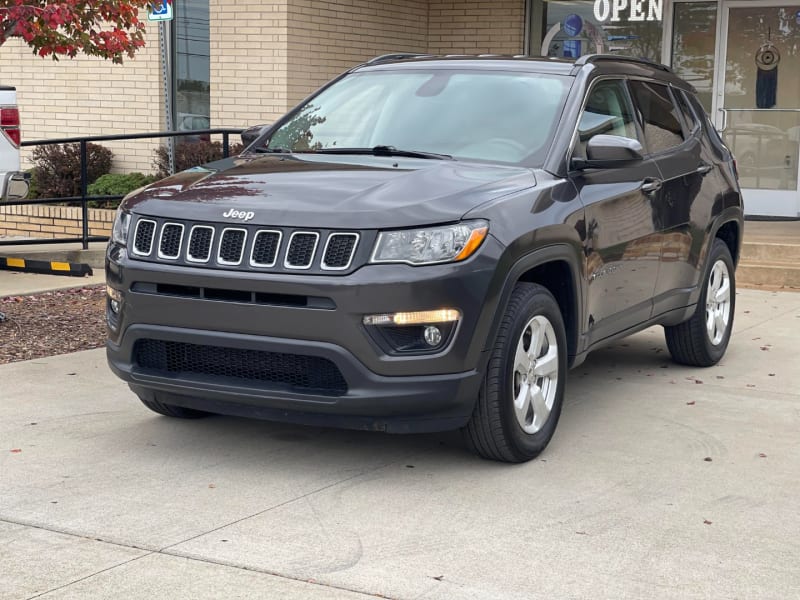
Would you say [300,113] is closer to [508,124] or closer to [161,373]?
[508,124]

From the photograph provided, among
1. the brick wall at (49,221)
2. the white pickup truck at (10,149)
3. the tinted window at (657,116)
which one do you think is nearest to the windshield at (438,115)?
the tinted window at (657,116)

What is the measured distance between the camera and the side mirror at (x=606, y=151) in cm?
573

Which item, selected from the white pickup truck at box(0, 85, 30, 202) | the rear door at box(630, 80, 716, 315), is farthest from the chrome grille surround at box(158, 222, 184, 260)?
the white pickup truck at box(0, 85, 30, 202)

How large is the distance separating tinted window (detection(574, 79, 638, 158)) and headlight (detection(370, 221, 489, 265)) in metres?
1.20

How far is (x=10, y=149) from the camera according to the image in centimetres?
941

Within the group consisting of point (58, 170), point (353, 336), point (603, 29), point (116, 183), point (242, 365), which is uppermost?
point (603, 29)

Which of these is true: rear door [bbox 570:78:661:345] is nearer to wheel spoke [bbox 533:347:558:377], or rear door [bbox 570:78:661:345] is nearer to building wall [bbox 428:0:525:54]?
wheel spoke [bbox 533:347:558:377]

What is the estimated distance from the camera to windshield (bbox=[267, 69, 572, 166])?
19.4ft

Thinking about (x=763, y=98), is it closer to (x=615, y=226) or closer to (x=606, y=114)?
(x=606, y=114)

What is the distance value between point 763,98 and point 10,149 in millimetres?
8866

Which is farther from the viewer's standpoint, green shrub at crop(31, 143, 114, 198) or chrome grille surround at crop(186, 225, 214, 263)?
green shrub at crop(31, 143, 114, 198)

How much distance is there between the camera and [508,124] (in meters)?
6.01

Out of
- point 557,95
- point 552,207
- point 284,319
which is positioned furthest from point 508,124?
point 284,319

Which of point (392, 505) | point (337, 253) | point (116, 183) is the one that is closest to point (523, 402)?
point (392, 505)
